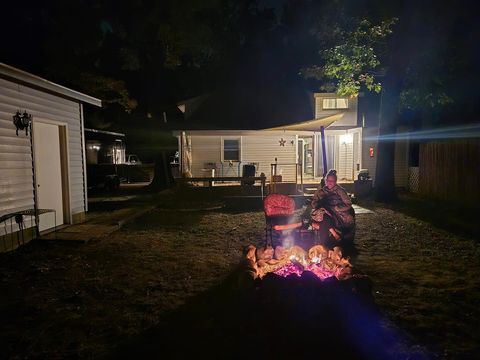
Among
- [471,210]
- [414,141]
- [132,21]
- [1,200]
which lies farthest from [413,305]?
[132,21]

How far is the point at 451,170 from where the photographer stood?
43.2ft

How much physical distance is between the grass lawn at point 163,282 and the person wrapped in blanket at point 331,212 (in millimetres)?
569

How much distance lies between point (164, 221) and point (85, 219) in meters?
2.10

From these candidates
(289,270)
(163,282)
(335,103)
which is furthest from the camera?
(335,103)

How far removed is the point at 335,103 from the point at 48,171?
46.0 feet

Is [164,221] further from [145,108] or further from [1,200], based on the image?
[145,108]

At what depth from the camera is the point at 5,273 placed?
233 inches

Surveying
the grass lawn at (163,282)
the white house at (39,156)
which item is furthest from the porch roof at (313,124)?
the white house at (39,156)

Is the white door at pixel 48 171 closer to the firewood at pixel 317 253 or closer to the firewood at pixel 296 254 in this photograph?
the firewood at pixel 296 254

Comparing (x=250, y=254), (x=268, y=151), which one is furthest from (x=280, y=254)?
(x=268, y=151)

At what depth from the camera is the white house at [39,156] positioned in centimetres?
704

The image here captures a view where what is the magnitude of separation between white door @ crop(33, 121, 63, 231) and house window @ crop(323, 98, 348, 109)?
13203 mm

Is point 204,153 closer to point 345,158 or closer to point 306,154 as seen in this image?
point 306,154

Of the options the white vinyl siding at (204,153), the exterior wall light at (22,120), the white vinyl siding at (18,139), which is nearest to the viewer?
the white vinyl siding at (18,139)
